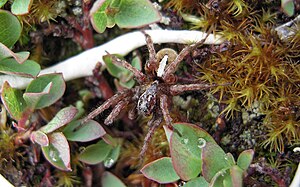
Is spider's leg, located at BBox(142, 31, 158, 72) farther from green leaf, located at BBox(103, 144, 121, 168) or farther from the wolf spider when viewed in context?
green leaf, located at BBox(103, 144, 121, 168)

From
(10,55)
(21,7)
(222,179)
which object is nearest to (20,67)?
(10,55)

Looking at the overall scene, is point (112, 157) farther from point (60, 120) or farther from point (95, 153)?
point (60, 120)

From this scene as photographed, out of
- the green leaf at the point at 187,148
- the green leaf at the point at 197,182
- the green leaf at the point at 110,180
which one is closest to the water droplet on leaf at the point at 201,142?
the green leaf at the point at 187,148

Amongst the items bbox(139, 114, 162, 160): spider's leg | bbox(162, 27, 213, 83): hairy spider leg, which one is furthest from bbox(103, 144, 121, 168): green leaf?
bbox(162, 27, 213, 83): hairy spider leg

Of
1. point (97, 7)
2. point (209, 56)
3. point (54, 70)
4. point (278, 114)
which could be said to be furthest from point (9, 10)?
point (278, 114)

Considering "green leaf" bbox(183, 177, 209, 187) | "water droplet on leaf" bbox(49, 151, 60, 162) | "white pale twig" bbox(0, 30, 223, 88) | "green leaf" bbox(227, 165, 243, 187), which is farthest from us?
"white pale twig" bbox(0, 30, 223, 88)

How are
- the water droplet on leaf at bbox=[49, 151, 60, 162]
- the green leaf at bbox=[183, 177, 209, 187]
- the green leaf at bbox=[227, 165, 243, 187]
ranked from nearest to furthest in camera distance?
the green leaf at bbox=[227, 165, 243, 187] < the green leaf at bbox=[183, 177, 209, 187] < the water droplet on leaf at bbox=[49, 151, 60, 162]

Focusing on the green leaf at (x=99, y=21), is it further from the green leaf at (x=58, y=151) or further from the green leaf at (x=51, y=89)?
the green leaf at (x=58, y=151)
